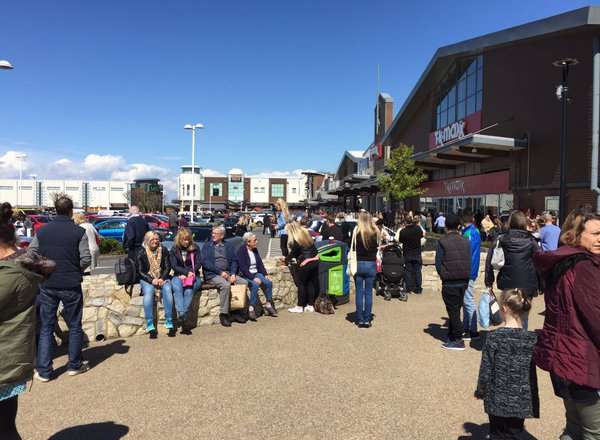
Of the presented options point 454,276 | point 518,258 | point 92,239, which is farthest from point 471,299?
point 92,239

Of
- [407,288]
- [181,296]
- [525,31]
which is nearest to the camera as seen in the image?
[181,296]

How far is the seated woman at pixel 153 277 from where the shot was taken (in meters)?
6.34

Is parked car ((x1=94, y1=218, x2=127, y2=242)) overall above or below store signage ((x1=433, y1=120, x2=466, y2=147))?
below

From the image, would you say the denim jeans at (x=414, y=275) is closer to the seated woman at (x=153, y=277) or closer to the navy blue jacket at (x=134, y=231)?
the seated woman at (x=153, y=277)

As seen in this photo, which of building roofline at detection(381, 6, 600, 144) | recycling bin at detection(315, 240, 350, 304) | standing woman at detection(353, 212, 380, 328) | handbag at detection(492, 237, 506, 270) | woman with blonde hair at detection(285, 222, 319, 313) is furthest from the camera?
building roofline at detection(381, 6, 600, 144)

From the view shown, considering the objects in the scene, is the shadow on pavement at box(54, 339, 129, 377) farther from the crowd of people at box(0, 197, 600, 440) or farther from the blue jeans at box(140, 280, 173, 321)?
the blue jeans at box(140, 280, 173, 321)

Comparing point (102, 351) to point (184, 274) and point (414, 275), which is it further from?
point (414, 275)

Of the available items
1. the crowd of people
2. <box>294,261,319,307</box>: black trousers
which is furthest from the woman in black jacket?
<box>294,261,319,307</box>: black trousers

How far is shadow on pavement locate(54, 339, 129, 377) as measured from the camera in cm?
548

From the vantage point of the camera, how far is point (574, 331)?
2.66 meters

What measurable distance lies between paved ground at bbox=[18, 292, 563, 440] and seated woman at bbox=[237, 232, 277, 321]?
87cm

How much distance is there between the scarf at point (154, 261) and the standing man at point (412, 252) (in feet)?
18.1

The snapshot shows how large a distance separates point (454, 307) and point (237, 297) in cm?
321

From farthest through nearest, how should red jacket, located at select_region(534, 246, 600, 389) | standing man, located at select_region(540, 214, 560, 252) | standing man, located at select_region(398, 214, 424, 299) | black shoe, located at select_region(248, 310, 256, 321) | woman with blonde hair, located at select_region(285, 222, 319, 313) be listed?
1. standing man, located at select_region(398, 214, 424, 299)
2. standing man, located at select_region(540, 214, 560, 252)
3. woman with blonde hair, located at select_region(285, 222, 319, 313)
4. black shoe, located at select_region(248, 310, 256, 321)
5. red jacket, located at select_region(534, 246, 600, 389)
